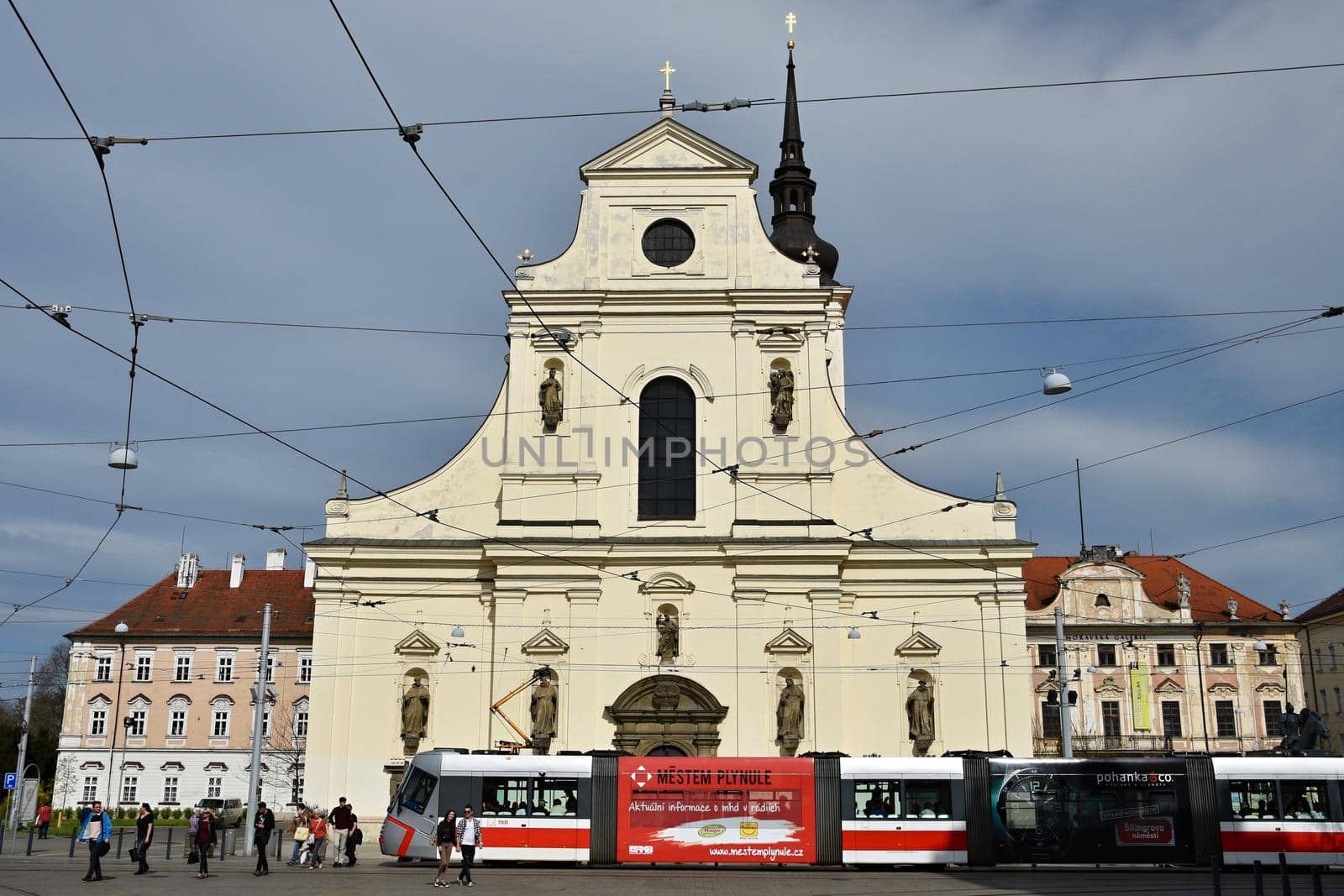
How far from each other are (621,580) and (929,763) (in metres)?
9.60

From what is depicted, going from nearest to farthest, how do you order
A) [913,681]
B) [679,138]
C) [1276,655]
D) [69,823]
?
[913,681] < [679,138] < [69,823] < [1276,655]

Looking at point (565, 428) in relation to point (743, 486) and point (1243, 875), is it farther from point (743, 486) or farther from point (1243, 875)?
point (1243, 875)

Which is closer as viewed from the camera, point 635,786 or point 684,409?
point 635,786

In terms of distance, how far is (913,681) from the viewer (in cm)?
3073

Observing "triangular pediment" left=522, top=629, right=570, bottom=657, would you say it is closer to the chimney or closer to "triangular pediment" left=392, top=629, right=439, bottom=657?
"triangular pediment" left=392, top=629, right=439, bottom=657

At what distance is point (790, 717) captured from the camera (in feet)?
96.4

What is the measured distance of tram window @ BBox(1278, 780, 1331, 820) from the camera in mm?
23359

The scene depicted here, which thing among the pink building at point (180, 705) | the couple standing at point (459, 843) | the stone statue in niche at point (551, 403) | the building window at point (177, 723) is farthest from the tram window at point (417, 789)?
the building window at point (177, 723)

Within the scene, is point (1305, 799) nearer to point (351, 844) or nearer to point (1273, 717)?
point (351, 844)

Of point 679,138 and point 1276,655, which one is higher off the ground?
point 679,138

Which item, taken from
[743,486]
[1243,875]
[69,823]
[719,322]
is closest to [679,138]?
[719,322]

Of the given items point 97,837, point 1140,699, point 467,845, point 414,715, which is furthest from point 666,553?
point 1140,699

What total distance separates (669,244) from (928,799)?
51.3 feet

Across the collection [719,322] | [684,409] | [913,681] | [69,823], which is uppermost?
[719,322]
